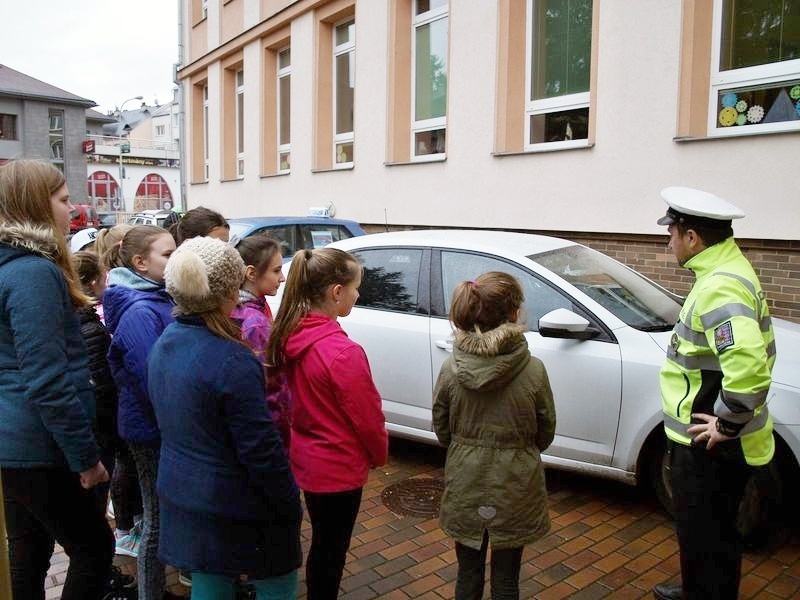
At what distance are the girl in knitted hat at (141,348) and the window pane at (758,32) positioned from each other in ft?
20.5

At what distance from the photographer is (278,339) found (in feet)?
8.80

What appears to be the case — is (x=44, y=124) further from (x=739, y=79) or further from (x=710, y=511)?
(x=710, y=511)

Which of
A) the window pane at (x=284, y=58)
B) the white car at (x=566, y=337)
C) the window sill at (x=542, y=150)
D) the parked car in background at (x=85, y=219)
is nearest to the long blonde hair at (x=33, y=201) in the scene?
the white car at (x=566, y=337)

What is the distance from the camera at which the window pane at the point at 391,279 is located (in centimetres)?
504

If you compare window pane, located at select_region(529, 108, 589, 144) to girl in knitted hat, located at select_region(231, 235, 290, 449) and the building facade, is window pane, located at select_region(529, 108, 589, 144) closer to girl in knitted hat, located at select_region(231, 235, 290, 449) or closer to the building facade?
the building facade

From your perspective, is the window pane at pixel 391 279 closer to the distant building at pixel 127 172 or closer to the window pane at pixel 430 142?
the window pane at pixel 430 142

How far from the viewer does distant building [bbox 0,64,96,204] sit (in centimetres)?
4691

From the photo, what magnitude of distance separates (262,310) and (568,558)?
6.88 ft

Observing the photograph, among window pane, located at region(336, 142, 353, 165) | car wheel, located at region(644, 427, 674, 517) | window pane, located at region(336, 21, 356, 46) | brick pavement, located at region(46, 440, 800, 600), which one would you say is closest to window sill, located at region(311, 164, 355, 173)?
window pane, located at region(336, 142, 353, 165)

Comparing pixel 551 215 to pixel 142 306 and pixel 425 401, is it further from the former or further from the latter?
pixel 142 306

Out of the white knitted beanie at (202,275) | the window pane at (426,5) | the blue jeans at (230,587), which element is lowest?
the blue jeans at (230,587)

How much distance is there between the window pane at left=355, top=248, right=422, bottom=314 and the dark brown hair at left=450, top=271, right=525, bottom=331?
225 centimetres

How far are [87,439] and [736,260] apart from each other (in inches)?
96.2

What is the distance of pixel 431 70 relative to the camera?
437 inches
